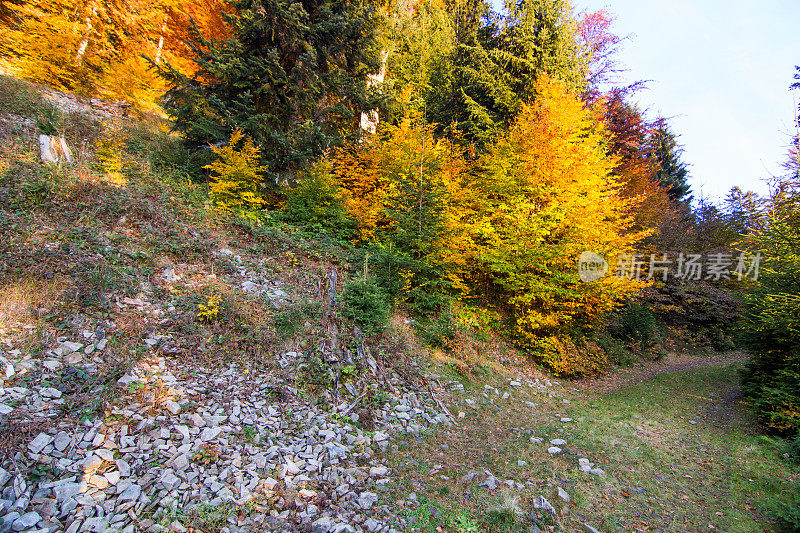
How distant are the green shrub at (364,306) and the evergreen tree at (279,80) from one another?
611 cm

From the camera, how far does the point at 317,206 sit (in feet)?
35.5

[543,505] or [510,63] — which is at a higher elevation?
[510,63]

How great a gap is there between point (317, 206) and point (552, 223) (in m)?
7.60

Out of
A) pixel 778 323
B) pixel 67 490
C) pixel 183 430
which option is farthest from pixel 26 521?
pixel 778 323

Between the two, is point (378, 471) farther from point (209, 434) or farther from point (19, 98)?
point (19, 98)

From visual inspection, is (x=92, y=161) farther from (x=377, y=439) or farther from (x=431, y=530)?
(x=431, y=530)

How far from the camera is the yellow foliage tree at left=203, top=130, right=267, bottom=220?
9.73 metres

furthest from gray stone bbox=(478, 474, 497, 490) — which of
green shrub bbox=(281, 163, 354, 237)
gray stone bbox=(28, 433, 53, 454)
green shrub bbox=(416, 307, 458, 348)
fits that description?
green shrub bbox=(281, 163, 354, 237)

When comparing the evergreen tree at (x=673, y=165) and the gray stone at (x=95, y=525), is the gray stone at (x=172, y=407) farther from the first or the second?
the evergreen tree at (x=673, y=165)

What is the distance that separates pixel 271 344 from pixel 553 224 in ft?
27.6

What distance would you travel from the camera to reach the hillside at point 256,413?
3.40 meters

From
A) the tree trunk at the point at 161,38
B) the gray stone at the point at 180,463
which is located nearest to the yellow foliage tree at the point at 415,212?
the gray stone at the point at 180,463

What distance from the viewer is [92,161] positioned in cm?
895

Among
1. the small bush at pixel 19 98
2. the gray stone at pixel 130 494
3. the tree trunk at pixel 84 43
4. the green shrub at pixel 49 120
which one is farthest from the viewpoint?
the tree trunk at pixel 84 43
